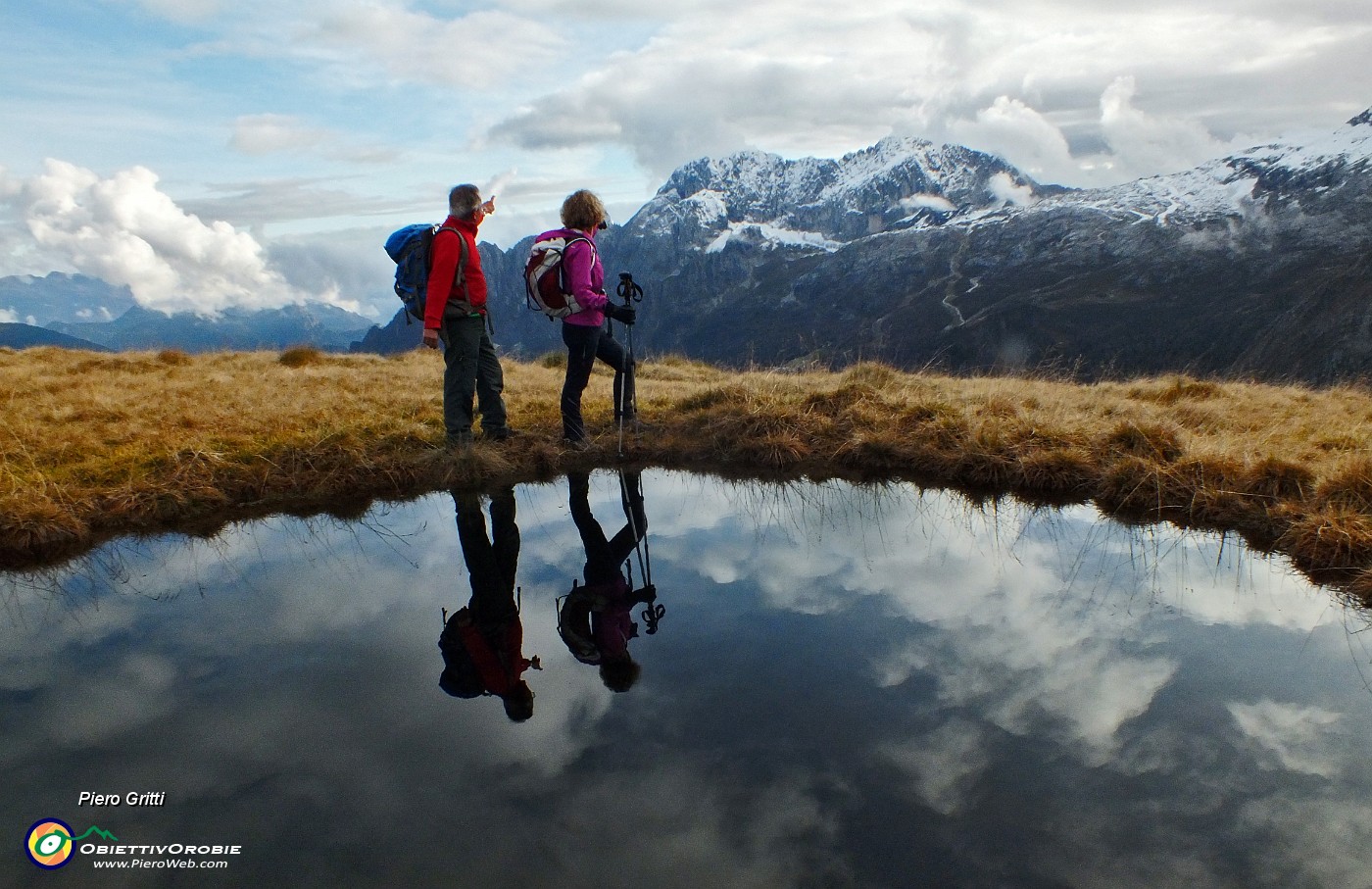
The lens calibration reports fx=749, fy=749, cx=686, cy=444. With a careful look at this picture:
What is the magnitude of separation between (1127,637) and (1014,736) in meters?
1.64

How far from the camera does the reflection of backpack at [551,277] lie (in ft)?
30.1

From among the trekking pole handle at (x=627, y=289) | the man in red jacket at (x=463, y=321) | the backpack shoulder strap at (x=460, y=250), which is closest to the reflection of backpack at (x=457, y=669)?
the man in red jacket at (x=463, y=321)

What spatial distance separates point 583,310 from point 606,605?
15.7ft

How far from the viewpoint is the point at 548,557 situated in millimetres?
6551

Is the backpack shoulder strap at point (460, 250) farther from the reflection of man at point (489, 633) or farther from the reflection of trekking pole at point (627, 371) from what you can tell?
the reflection of man at point (489, 633)

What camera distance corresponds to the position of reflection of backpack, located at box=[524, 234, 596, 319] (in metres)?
9.18

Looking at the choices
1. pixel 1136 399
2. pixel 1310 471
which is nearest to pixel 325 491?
pixel 1310 471

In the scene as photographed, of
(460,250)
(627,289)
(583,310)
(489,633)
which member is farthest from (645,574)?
(627,289)

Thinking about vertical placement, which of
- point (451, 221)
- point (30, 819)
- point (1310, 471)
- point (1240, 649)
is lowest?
point (30, 819)

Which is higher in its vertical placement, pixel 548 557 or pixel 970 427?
pixel 970 427

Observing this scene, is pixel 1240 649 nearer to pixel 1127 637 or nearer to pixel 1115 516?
pixel 1127 637

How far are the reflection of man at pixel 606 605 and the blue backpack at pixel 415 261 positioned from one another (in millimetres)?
3421

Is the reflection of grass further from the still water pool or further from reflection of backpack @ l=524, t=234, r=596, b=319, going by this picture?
reflection of backpack @ l=524, t=234, r=596, b=319

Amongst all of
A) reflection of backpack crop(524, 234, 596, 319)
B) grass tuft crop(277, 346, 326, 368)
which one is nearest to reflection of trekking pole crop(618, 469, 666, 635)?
reflection of backpack crop(524, 234, 596, 319)
